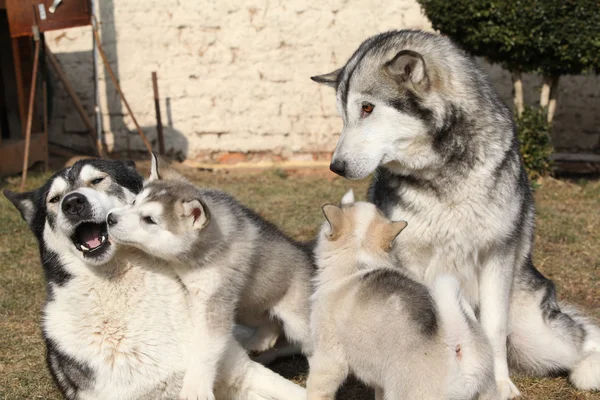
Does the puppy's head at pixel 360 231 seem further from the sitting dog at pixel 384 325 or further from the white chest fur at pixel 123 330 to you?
the white chest fur at pixel 123 330

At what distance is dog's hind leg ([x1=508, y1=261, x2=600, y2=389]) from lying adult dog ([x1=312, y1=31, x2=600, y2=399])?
4.0 inches

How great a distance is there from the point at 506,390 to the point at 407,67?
177 cm

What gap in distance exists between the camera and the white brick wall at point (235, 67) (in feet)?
34.9

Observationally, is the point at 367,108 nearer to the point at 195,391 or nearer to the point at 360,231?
the point at 360,231

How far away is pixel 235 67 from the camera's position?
10930 millimetres

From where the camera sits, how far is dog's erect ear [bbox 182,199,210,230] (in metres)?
3.73

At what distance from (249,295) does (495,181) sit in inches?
56.4

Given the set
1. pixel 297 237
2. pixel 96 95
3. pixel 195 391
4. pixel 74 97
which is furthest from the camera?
pixel 96 95

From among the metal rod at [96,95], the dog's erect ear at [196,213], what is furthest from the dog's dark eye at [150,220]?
the metal rod at [96,95]

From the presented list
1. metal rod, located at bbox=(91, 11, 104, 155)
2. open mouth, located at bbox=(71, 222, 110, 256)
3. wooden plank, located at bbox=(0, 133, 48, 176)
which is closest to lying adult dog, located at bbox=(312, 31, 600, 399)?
open mouth, located at bbox=(71, 222, 110, 256)

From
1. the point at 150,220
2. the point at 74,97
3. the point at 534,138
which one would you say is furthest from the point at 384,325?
the point at 74,97

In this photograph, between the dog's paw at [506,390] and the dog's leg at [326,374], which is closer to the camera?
the dog's leg at [326,374]

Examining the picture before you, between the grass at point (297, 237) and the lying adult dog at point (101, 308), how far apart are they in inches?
24.3

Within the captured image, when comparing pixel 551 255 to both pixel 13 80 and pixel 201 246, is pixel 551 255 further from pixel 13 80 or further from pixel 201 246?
pixel 13 80
